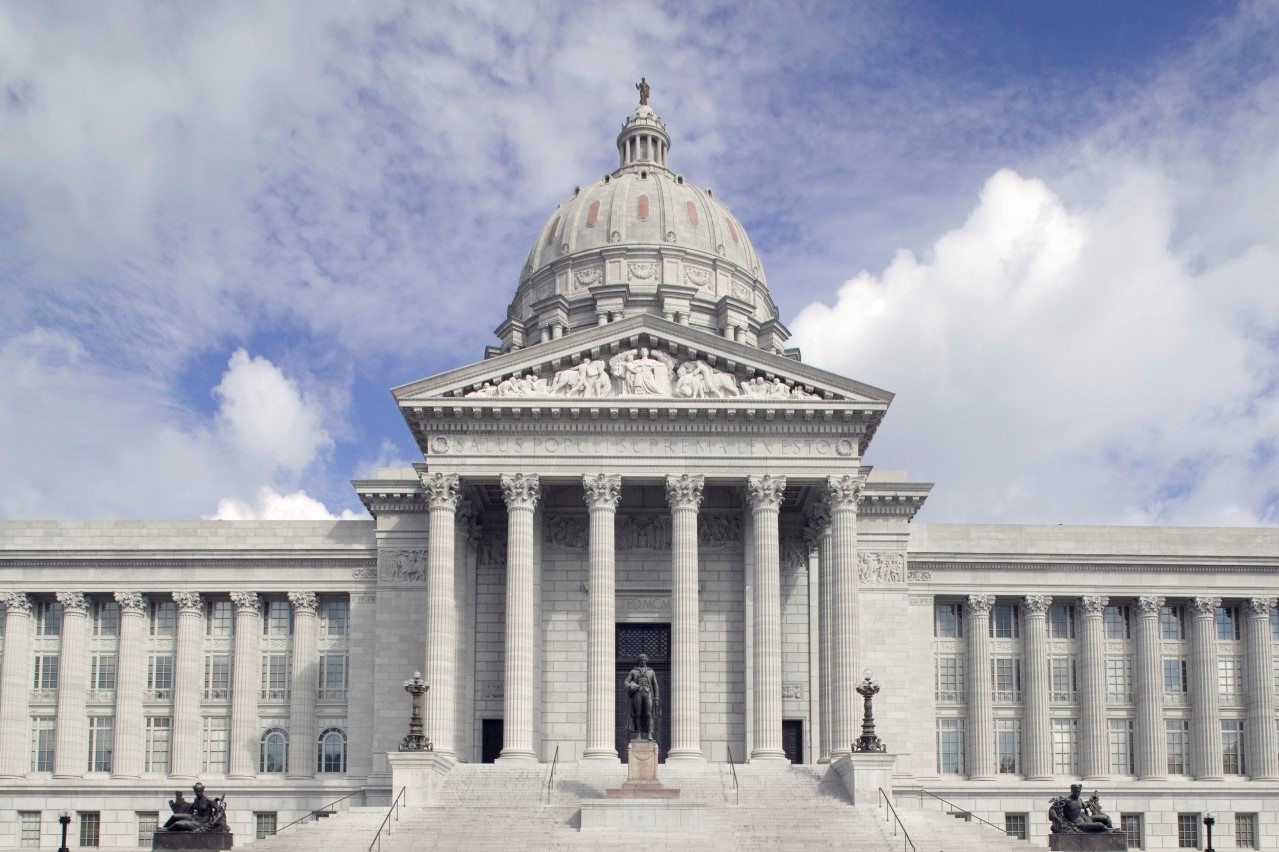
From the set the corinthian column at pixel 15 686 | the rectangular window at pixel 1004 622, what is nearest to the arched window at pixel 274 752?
the corinthian column at pixel 15 686

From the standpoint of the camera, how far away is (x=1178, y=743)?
66.1 metres

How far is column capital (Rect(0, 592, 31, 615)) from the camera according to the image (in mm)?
64688

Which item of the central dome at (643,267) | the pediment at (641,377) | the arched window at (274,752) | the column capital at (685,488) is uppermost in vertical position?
the central dome at (643,267)

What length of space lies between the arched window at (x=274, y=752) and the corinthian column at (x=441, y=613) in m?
10.3

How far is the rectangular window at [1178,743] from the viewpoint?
216ft

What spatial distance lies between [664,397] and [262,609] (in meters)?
21.0

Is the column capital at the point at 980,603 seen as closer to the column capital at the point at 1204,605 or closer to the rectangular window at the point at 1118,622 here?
the rectangular window at the point at 1118,622

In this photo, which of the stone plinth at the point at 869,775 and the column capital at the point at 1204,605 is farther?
the column capital at the point at 1204,605

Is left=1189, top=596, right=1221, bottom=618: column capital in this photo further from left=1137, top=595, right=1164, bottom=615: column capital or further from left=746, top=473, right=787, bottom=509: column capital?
left=746, top=473, right=787, bottom=509: column capital

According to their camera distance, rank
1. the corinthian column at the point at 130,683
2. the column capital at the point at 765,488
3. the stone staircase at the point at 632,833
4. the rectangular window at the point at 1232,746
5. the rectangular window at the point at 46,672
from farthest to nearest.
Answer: the rectangular window at the point at 1232,746 < the rectangular window at the point at 46,672 < the corinthian column at the point at 130,683 < the column capital at the point at 765,488 < the stone staircase at the point at 632,833

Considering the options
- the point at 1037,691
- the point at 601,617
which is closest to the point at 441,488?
the point at 601,617

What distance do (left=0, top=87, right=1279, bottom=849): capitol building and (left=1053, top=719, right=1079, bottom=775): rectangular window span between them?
15cm

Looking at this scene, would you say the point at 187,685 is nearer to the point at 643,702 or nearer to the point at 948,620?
the point at 643,702

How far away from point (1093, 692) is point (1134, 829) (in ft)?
18.8
